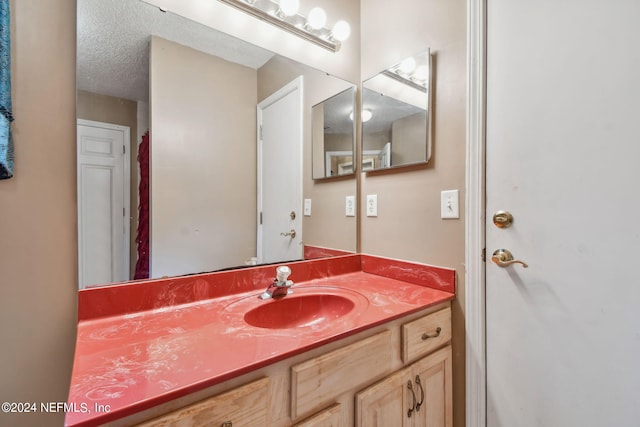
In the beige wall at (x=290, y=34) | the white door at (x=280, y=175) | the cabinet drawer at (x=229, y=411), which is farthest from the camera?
the white door at (x=280, y=175)

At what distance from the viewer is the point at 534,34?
0.88 metres

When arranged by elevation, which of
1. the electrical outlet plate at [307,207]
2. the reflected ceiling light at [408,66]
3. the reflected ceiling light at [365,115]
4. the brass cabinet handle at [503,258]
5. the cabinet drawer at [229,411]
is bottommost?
the cabinet drawer at [229,411]

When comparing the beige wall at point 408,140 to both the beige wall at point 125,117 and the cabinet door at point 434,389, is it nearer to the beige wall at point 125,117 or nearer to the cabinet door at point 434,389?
the cabinet door at point 434,389

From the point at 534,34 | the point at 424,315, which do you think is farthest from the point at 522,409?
the point at 534,34

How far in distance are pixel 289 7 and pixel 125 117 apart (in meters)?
0.80

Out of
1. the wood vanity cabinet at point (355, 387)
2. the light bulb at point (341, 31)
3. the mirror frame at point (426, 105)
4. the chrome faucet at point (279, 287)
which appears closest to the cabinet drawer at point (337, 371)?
the wood vanity cabinet at point (355, 387)

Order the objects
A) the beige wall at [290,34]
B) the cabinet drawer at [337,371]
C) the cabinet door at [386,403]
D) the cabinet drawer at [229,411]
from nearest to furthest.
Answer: the cabinet drawer at [229,411]
the cabinet drawer at [337,371]
the cabinet door at [386,403]
the beige wall at [290,34]

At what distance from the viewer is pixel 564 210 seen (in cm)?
83

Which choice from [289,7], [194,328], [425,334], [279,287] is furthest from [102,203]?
[425,334]

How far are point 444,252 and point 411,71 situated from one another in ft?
2.68

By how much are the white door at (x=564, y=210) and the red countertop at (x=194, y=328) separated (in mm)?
280

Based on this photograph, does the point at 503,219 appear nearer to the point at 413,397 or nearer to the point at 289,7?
the point at 413,397

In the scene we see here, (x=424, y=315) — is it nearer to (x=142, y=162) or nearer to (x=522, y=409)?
(x=522, y=409)

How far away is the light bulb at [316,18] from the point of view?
48.3 inches
